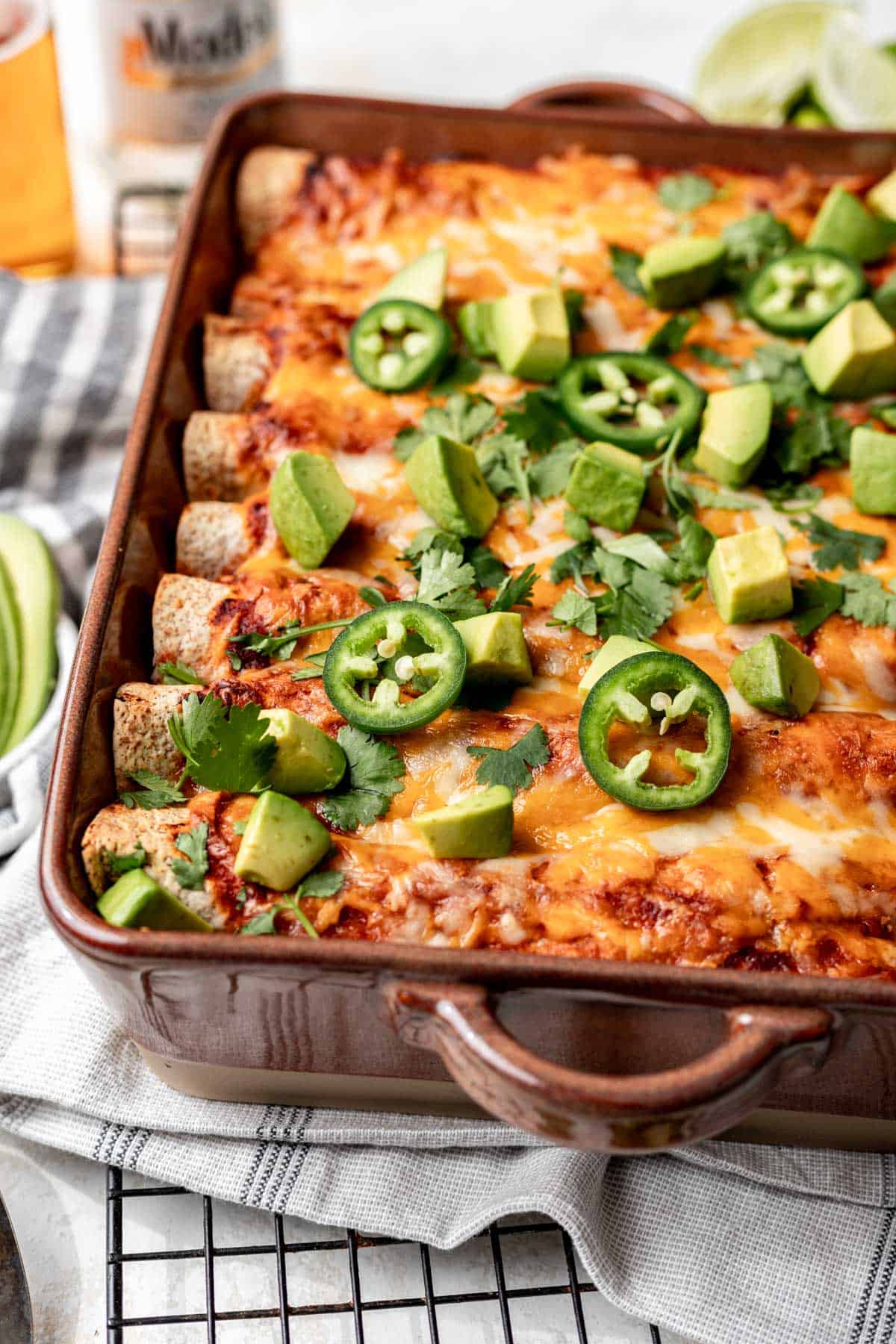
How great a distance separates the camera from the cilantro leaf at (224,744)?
2420 millimetres

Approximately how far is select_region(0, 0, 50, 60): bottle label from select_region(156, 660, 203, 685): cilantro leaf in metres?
1.90

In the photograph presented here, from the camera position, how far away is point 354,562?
9.34 feet

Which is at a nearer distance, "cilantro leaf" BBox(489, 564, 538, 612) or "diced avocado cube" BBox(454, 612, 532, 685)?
"diced avocado cube" BBox(454, 612, 532, 685)

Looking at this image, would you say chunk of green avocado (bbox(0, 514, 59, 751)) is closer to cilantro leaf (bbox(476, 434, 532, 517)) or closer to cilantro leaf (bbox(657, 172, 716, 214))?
cilantro leaf (bbox(476, 434, 532, 517))

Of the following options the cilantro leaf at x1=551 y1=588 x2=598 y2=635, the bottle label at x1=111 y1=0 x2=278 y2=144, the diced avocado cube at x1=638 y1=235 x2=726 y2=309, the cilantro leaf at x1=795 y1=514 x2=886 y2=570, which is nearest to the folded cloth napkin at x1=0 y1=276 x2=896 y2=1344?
the cilantro leaf at x1=551 y1=588 x2=598 y2=635

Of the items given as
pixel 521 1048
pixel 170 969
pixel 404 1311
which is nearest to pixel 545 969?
pixel 521 1048

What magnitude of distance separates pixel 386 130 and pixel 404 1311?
2.75 m

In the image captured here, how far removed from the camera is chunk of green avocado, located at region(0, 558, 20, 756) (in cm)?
320

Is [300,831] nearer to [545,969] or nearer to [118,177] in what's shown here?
[545,969]

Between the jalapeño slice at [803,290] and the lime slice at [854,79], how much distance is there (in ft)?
3.84

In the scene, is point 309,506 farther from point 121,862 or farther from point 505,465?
point 121,862

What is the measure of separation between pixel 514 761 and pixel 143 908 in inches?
26.1

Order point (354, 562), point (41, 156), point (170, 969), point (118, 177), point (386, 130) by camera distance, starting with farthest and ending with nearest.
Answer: point (118, 177)
point (41, 156)
point (386, 130)
point (354, 562)
point (170, 969)

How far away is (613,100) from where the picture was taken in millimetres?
4168
